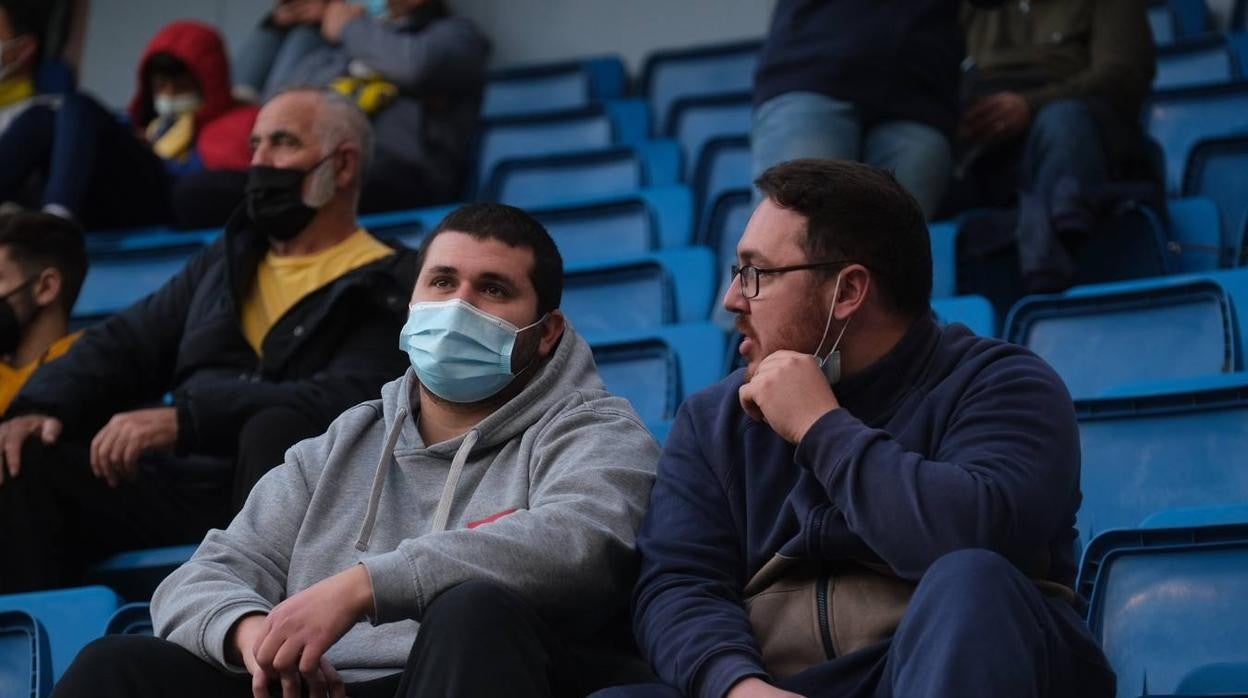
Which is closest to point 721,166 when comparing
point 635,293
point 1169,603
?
point 635,293

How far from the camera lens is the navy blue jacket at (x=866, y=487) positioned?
226cm

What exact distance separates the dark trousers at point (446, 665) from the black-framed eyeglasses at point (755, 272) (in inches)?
21.4

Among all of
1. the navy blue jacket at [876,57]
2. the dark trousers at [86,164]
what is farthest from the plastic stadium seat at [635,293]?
the dark trousers at [86,164]

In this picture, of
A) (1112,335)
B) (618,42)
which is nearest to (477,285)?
(1112,335)

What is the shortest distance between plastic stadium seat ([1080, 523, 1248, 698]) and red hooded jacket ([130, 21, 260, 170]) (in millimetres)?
4014

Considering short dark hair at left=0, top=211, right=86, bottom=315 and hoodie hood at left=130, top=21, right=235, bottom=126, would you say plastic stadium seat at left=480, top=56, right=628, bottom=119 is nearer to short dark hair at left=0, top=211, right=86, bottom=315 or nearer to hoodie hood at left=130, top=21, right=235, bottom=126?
hoodie hood at left=130, top=21, right=235, bottom=126

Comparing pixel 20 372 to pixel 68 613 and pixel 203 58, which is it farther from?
pixel 203 58

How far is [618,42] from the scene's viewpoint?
7.83 meters

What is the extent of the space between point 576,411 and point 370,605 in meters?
0.52

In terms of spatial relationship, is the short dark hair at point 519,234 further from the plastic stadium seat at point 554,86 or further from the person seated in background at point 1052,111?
the plastic stadium seat at point 554,86

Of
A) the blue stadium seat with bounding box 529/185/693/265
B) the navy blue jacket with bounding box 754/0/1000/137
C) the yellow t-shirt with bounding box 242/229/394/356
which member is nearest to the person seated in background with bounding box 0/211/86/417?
the yellow t-shirt with bounding box 242/229/394/356

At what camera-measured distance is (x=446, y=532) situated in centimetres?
248

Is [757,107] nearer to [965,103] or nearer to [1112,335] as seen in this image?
[965,103]

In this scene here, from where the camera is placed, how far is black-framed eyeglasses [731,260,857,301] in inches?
102
